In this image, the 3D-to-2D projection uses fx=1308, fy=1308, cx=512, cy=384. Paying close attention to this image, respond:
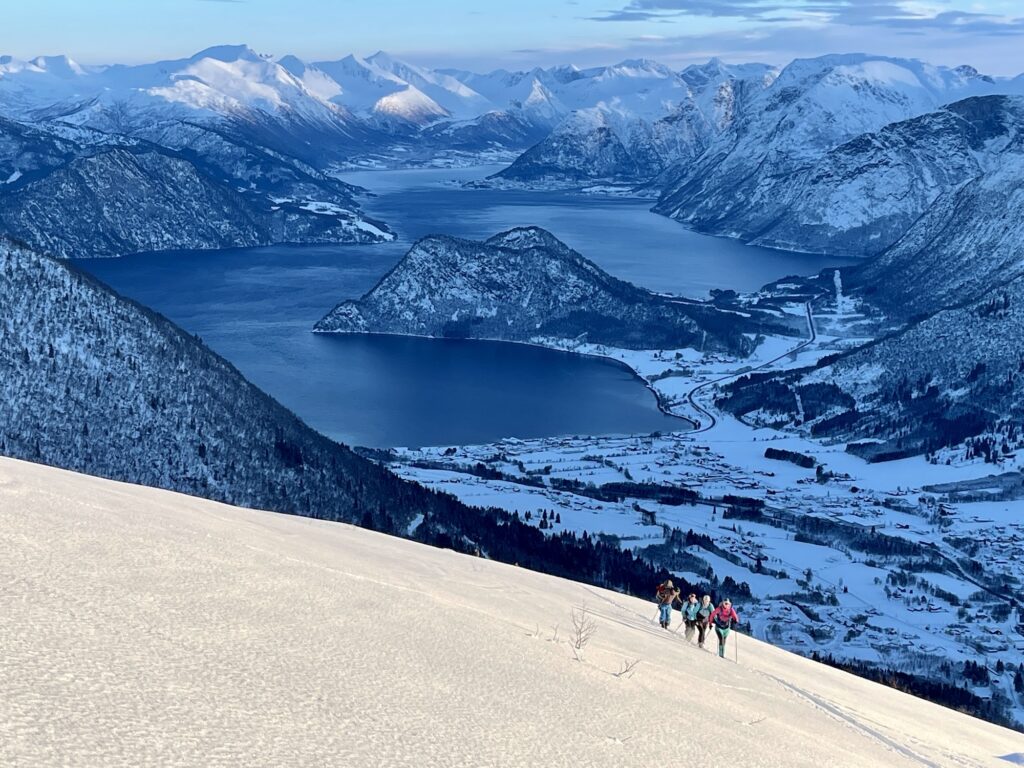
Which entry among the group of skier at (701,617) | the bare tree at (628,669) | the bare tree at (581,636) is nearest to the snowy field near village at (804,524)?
the group of skier at (701,617)

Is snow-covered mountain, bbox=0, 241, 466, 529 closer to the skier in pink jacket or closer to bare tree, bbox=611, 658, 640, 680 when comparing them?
the skier in pink jacket

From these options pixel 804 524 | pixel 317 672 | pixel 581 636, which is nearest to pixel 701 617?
pixel 581 636

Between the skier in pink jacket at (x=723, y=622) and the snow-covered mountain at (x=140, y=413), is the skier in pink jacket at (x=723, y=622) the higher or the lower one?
the lower one

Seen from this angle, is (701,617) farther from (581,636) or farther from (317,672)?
(317,672)

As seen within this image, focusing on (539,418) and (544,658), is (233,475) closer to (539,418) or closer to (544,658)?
(544,658)

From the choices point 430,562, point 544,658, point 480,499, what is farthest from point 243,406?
point 544,658

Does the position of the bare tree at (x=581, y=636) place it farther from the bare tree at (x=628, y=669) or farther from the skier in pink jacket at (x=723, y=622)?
the skier in pink jacket at (x=723, y=622)
